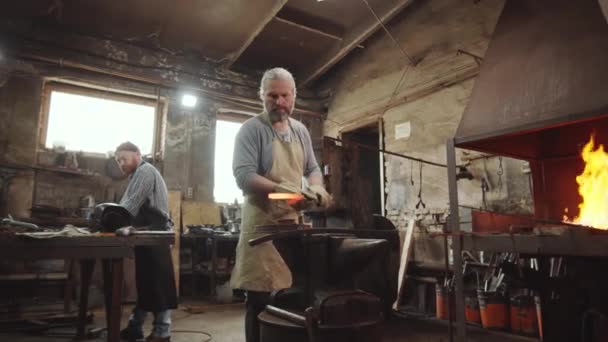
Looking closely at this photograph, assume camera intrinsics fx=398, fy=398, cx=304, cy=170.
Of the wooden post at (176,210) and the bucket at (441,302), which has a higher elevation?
the wooden post at (176,210)

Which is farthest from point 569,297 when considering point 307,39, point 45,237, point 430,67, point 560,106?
point 307,39

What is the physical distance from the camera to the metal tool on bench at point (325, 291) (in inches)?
62.4

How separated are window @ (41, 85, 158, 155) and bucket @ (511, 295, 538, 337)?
228 inches

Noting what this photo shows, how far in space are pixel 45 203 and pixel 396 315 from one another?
526 cm

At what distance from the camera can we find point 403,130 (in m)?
6.50

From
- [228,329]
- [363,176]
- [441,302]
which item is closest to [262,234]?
[228,329]

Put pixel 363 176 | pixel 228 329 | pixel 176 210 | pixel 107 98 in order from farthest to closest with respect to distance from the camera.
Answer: pixel 363 176 → pixel 107 98 → pixel 176 210 → pixel 228 329

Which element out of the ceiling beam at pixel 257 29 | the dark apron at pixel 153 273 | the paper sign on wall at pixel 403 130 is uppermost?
the ceiling beam at pixel 257 29

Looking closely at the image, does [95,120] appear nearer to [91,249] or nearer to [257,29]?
[257,29]

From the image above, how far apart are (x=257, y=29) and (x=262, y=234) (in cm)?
531

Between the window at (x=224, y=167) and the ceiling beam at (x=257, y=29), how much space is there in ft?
3.95

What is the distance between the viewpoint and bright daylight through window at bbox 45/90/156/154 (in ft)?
20.6

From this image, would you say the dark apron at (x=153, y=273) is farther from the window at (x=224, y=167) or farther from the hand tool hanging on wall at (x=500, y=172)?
the hand tool hanging on wall at (x=500, y=172)

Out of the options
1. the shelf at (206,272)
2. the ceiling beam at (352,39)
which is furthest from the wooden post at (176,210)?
the ceiling beam at (352,39)
